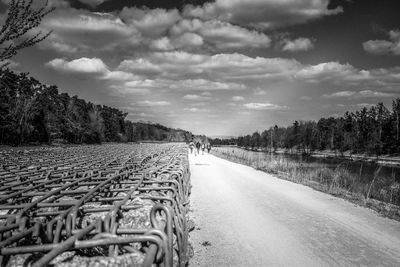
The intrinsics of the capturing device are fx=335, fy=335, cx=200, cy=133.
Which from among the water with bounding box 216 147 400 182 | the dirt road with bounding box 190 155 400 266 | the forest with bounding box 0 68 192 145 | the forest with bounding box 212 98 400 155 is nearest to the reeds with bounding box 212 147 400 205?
the water with bounding box 216 147 400 182

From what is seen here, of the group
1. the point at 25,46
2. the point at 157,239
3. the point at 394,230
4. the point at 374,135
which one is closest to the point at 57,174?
the point at 25,46

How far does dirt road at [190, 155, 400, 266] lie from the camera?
5.51 m

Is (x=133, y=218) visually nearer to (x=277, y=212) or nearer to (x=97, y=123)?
(x=277, y=212)

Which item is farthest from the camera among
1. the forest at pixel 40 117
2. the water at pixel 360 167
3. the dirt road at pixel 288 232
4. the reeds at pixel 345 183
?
the forest at pixel 40 117

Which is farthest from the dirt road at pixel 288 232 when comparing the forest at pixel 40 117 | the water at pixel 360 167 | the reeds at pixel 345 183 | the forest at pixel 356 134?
the forest at pixel 356 134

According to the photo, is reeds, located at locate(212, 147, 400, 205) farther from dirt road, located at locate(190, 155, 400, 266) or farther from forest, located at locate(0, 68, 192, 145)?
forest, located at locate(0, 68, 192, 145)

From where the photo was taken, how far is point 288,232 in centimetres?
703

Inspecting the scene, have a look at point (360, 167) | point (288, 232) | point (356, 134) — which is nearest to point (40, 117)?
point (360, 167)

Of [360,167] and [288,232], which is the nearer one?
[288,232]

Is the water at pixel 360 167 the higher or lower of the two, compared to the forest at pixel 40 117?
lower

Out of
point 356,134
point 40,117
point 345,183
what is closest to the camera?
point 345,183

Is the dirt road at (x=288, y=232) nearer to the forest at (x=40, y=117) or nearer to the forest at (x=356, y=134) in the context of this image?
the forest at (x=40, y=117)

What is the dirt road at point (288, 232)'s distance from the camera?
5.51m

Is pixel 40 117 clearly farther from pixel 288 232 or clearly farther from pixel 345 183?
pixel 288 232
